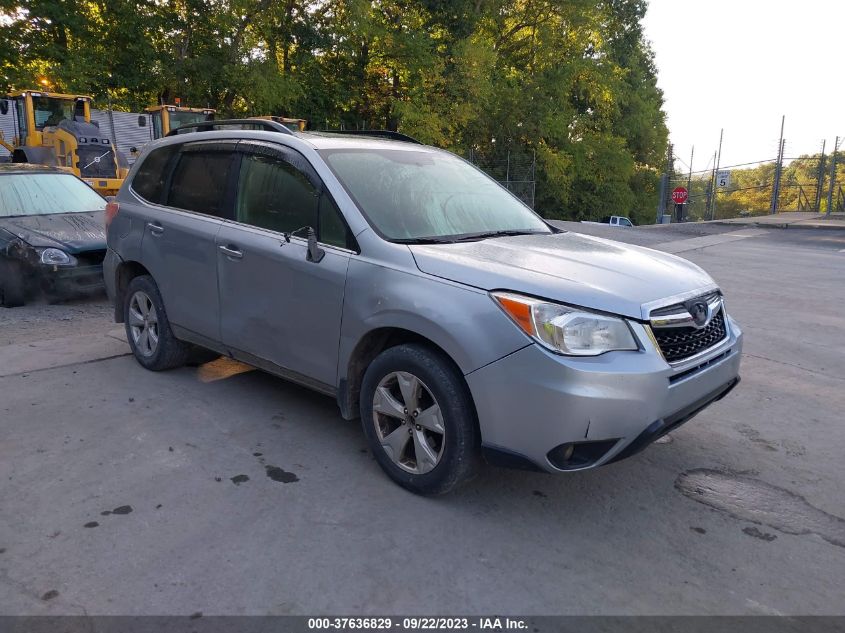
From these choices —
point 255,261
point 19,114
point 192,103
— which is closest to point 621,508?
point 255,261

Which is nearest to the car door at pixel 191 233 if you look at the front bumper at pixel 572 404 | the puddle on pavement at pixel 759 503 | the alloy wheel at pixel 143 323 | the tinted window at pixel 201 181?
the tinted window at pixel 201 181

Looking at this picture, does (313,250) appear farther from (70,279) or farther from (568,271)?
(70,279)

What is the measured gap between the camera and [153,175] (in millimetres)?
5168

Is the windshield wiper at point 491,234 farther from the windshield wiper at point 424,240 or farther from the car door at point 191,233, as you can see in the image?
the car door at point 191,233

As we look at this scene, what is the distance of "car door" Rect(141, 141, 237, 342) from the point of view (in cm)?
446

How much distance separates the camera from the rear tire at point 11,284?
725cm

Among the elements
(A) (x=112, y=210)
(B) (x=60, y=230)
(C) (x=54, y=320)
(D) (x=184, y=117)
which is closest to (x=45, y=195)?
(B) (x=60, y=230)

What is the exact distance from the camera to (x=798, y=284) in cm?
975

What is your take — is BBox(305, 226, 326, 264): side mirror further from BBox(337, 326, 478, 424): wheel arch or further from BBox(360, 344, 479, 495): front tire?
BBox(360, 344, 479, 495): front tire

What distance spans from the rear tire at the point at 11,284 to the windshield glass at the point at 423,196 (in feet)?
16.4

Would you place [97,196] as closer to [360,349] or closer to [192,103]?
[360,349]

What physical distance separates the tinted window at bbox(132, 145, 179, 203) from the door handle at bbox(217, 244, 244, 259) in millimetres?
1094

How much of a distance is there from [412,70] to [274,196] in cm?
2709

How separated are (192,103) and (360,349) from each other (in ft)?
78.7
